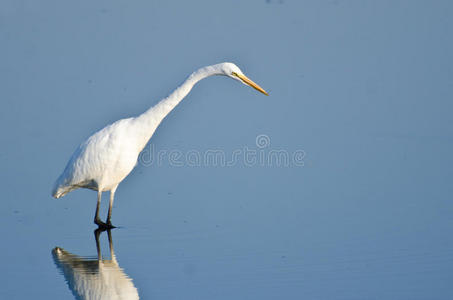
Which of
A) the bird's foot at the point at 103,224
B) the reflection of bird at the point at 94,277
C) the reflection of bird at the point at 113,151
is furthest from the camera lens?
the reflection of bird at the point at 113,151

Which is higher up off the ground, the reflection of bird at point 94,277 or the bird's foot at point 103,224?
the bird's foot at point 103,224

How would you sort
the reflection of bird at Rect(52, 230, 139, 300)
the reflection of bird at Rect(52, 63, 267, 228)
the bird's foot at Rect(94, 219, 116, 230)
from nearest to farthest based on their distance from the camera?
the reflection of bird at Rect(52, 230, 139, 300)
the bird's foot at Rect(94, 219, 116, 230)
the reflection of bird at Rect(52, 63, 267, 228)

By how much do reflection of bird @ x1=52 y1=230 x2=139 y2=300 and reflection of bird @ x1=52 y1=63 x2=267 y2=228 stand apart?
1434mm

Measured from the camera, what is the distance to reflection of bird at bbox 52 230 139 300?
23.7 feet

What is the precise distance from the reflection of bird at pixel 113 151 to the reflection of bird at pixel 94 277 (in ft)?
4.71

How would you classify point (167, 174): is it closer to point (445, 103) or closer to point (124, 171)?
point (124, 171)

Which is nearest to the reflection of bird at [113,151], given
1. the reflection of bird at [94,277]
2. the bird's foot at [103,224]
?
the bird's foot at [103,224]

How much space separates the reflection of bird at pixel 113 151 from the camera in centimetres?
978

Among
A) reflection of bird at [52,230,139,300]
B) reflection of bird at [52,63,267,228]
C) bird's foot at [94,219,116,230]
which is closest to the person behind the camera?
reflection of bird at [52,230,139,300]

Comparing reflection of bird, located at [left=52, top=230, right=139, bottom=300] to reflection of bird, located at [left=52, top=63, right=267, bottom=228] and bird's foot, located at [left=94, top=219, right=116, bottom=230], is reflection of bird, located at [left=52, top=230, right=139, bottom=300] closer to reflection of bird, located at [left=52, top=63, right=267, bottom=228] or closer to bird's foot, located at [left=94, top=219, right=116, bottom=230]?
bird's foot, located at [left=94, top=219, right=116, bottom=230]

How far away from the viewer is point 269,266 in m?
7.66

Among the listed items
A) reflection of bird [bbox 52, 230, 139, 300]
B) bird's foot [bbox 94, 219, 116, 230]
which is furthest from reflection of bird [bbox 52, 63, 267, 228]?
reflection of bird [bbox 52, 230, 139, 300]

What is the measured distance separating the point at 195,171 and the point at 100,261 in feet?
10.7

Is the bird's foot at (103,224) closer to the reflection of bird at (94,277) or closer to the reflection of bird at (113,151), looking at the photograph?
the reflection of bird at (113,151)
